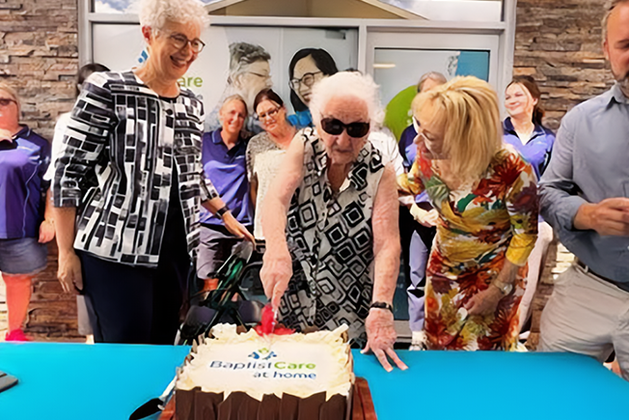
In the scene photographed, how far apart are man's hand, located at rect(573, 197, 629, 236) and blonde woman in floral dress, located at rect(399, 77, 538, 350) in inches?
5.5

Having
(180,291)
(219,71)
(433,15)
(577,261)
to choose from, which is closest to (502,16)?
(433,15)

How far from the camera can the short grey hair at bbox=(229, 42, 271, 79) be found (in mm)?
1901

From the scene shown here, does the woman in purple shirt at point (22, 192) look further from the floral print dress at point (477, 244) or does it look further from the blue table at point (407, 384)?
the floral print dress at point (477, 244)

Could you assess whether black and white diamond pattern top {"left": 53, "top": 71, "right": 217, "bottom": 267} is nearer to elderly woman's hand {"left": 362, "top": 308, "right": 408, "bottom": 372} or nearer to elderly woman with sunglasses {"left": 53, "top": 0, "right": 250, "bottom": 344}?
elderly woman with sunglasses {"left": 53, "top": 0, "right": 250, "bottom": 344}

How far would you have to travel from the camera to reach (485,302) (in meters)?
1.72

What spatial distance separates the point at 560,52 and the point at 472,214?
0.75 metres

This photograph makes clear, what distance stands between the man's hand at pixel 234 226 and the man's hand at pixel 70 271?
520 mm

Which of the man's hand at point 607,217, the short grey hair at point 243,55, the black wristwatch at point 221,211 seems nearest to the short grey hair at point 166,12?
the short grey hair at point 243,55

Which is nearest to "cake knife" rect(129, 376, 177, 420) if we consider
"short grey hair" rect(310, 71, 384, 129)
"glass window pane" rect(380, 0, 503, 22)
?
"short grey hair" rect(310, 71, 384, 129)

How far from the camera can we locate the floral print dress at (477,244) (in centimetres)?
158

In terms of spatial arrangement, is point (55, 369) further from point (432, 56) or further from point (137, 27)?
point (432, 56)

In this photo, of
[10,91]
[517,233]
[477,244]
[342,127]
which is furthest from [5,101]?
[517,233]

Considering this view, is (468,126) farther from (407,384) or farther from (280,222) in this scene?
(407,384)

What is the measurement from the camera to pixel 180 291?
1884 mm
